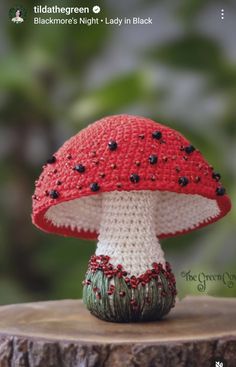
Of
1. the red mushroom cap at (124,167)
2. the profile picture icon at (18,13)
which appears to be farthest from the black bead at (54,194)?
the profile picture icon at (18,13)

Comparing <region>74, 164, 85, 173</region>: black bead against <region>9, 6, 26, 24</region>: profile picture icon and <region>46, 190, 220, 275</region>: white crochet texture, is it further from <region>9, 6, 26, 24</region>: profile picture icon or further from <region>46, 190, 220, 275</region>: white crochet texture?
<region>9, 6, 26, 24</region>: profile picture icon

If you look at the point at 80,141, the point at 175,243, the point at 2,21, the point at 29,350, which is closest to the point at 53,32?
the point at 2,21

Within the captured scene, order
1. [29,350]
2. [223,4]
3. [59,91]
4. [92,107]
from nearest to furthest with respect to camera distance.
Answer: [29,350] → [223,4] → [92,107] → [59,91]

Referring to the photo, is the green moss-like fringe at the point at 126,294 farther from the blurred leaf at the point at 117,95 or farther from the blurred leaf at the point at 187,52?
the blurred leaf at the point at 187,52

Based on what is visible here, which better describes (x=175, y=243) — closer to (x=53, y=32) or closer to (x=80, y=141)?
(x=53, y=32)

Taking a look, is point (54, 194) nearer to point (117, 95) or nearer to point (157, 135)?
point (157, 135)
